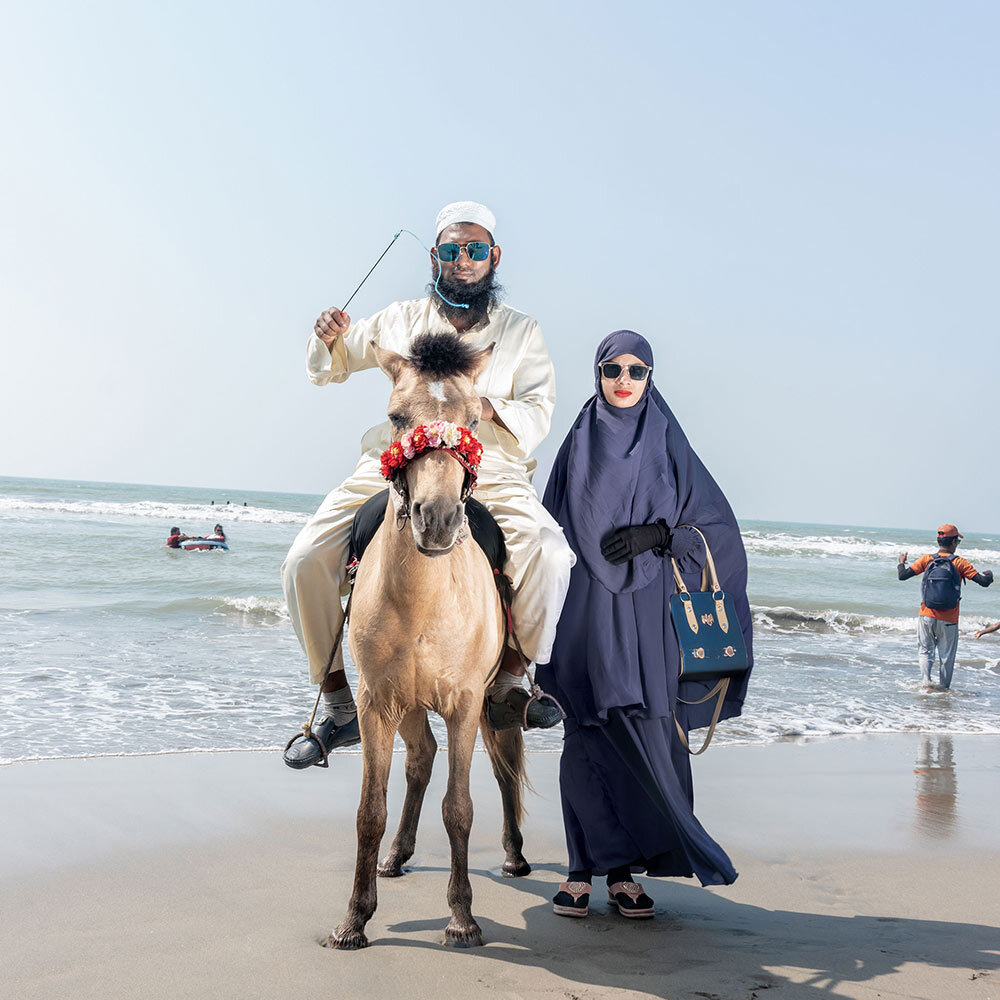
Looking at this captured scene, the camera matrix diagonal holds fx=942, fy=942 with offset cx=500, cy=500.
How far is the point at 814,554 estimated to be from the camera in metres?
40.1

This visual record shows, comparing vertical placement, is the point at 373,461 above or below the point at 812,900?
above

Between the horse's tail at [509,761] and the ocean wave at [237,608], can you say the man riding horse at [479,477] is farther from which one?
the ocean wave at [237,608]

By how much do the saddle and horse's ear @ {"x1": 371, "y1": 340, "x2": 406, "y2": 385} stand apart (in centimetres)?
70

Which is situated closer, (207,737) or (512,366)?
(512,366)

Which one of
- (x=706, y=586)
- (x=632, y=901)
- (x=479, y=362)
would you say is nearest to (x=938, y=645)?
(x=706, y=586)

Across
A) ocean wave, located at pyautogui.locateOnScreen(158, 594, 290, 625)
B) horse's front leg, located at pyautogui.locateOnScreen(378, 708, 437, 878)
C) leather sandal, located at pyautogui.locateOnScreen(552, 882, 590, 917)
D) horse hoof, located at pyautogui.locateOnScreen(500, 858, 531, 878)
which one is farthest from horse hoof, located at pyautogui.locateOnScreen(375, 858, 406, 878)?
ocean wave, located at pyautogui.locateOnScreen(158, 594, 290, 625)

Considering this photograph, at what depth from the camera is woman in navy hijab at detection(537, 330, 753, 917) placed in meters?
4.10

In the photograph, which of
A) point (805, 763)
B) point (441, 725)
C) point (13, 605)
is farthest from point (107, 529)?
point (805, 763)

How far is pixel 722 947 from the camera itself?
374cm

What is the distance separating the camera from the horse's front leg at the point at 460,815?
3.67 meters

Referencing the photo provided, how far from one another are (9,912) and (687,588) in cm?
319

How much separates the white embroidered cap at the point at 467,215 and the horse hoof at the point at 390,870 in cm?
310

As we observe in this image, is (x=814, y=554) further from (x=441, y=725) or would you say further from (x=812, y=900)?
(x=812, y=900)

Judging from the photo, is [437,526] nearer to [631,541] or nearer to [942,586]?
[631,541]
